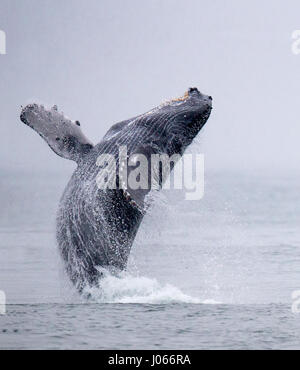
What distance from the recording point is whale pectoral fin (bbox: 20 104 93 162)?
604 inches

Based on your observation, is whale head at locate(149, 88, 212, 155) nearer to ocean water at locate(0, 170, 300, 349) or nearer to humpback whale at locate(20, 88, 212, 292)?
humpback whale at locate(20, 88, 212, 292)

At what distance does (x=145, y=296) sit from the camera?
14.7m

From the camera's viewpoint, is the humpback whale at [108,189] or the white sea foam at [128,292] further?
the humpback whale at [108,189]

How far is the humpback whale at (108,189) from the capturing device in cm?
1464

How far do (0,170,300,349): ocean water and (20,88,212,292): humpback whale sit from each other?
0.31 meters

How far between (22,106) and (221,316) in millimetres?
4651

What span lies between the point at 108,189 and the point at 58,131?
5.08 ft

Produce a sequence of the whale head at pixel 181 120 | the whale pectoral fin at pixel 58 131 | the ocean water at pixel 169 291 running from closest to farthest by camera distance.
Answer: the ocean water at pixel 169 291, the whale head at pixel 181 120, the whale pectoral fin at pixel 58 131

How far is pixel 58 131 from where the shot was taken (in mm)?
15547

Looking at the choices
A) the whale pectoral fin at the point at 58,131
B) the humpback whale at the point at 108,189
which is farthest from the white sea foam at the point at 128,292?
the whale pectoral fin at the point at 58,131

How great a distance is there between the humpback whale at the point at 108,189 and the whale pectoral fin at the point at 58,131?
14 mm

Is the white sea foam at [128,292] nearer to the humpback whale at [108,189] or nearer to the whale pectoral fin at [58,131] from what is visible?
the humpback whale at [108,189]
